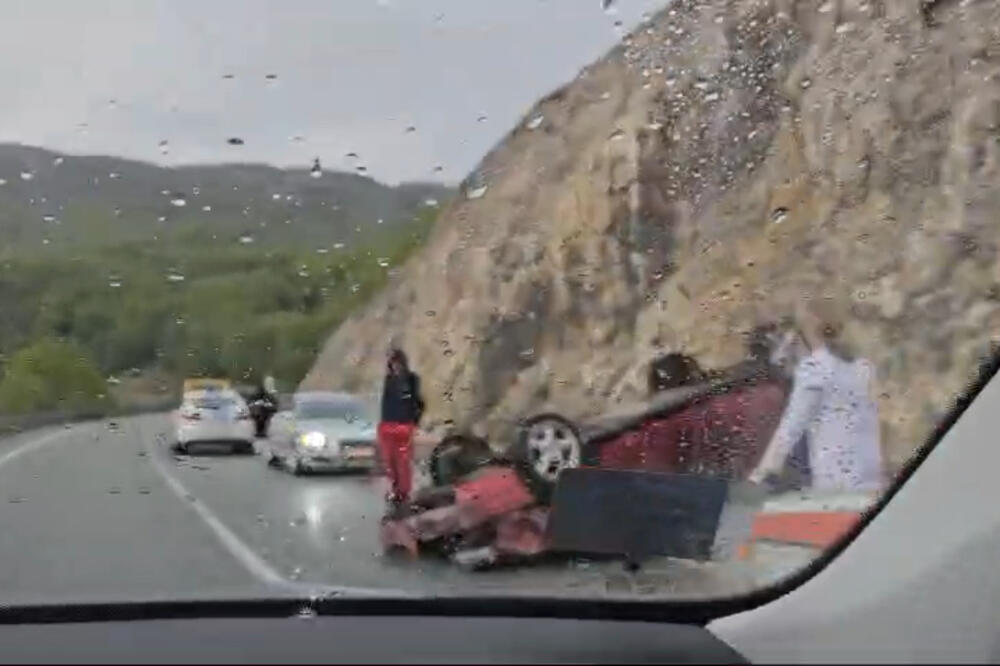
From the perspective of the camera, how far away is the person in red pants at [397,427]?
4.20m

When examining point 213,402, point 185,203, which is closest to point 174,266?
point 185,203

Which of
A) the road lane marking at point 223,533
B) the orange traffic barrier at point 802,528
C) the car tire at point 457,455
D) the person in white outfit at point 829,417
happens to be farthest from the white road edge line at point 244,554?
the person in white outfit at point 829,417

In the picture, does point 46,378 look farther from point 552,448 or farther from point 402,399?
point 552,448

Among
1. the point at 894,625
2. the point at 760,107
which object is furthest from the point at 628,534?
the point at 760,107

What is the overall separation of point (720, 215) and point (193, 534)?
1.77 m

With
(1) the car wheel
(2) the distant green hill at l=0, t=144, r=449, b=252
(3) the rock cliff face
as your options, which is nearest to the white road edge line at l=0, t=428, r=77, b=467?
(2) the distant green hill at l=0, t=144, r=449, b=252

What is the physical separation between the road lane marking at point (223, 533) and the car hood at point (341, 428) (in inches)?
13.7

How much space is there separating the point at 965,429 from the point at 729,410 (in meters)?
0.67

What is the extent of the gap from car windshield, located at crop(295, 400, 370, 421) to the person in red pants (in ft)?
0.24

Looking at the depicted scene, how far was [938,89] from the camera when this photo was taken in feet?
14.3

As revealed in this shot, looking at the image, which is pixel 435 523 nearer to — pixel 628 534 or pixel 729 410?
pixel 628 534

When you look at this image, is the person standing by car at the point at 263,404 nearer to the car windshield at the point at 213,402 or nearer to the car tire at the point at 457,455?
the car windshield at the point at 213,402

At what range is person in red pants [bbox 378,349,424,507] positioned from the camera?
420 centimetres

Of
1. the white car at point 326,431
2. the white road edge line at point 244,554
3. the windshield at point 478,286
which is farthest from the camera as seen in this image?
the white car at point 326,431
